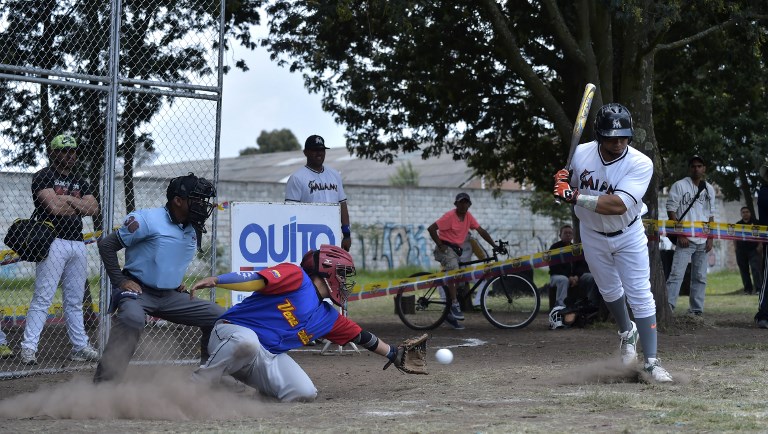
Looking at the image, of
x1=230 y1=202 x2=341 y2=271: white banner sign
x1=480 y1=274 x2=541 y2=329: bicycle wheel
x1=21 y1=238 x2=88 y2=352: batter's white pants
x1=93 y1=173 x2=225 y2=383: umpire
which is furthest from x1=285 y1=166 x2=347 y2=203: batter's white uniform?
x1=93 y1=173 x2=225 y2=383: umpire

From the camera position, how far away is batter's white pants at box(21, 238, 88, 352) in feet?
32.7

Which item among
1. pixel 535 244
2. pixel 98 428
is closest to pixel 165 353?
pixel 98 428

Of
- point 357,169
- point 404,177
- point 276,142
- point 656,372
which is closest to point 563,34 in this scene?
point 656,372

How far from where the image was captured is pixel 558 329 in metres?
14.4

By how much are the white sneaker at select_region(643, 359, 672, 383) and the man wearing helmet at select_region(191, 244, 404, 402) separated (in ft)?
6.69

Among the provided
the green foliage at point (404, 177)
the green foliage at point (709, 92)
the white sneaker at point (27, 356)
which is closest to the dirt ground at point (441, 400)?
the white sneaker at point (27, 356)

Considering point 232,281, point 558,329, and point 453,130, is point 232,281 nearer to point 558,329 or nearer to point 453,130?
point 558,329

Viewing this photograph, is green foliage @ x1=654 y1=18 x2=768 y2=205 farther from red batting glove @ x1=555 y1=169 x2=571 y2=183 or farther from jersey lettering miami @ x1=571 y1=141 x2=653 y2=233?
red batting glove @ x1=555 y1=169 x2=571 y2=183

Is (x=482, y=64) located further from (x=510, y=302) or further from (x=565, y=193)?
(x=565, y=193)

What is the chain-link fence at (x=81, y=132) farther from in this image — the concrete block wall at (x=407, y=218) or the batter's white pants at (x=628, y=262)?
the concrete block wall at (x=407, y=218)

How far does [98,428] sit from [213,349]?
1405mm

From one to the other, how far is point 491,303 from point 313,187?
3.86 meters

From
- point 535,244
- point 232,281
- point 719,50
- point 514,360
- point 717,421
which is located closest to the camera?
point 717,421

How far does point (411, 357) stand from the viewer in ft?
25.7
